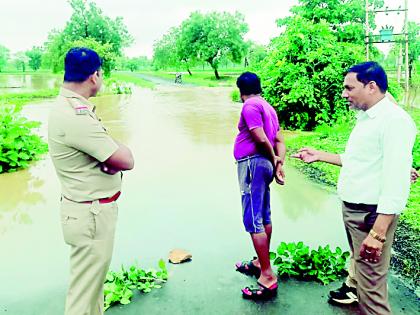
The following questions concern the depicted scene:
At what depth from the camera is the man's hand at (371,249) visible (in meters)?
2.24

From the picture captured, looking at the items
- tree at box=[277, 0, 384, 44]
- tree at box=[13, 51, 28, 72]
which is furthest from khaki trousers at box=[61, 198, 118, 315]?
tree at box=[13, 51, 28, 72]

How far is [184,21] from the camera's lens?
154 feet

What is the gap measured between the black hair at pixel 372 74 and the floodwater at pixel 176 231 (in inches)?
64.3

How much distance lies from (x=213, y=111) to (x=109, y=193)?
12.6 meters

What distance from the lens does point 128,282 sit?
3.37 metres

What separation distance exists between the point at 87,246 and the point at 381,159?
171 cm

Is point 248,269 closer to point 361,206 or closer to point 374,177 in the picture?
point 361,206

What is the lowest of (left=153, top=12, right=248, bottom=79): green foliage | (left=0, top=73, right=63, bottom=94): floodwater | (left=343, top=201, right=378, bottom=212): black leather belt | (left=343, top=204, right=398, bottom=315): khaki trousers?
(left=343, top=204, right=398, bottom=315): khaki trousers

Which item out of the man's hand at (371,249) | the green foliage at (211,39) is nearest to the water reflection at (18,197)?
the man's hand at (371,249)

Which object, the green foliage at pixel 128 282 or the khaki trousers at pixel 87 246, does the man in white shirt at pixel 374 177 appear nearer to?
the khaki trousers at pixel 87 246

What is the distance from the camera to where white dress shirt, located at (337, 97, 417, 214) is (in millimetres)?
2211

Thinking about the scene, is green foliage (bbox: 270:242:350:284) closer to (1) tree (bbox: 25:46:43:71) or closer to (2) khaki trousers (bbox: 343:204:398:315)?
(2) khaki trousers (bbox: 343:204:398:315)

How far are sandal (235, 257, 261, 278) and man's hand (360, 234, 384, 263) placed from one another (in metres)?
1.39

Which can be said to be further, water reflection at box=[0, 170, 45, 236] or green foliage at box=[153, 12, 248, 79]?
green foliage at box=[153, 12, 248, 79]
